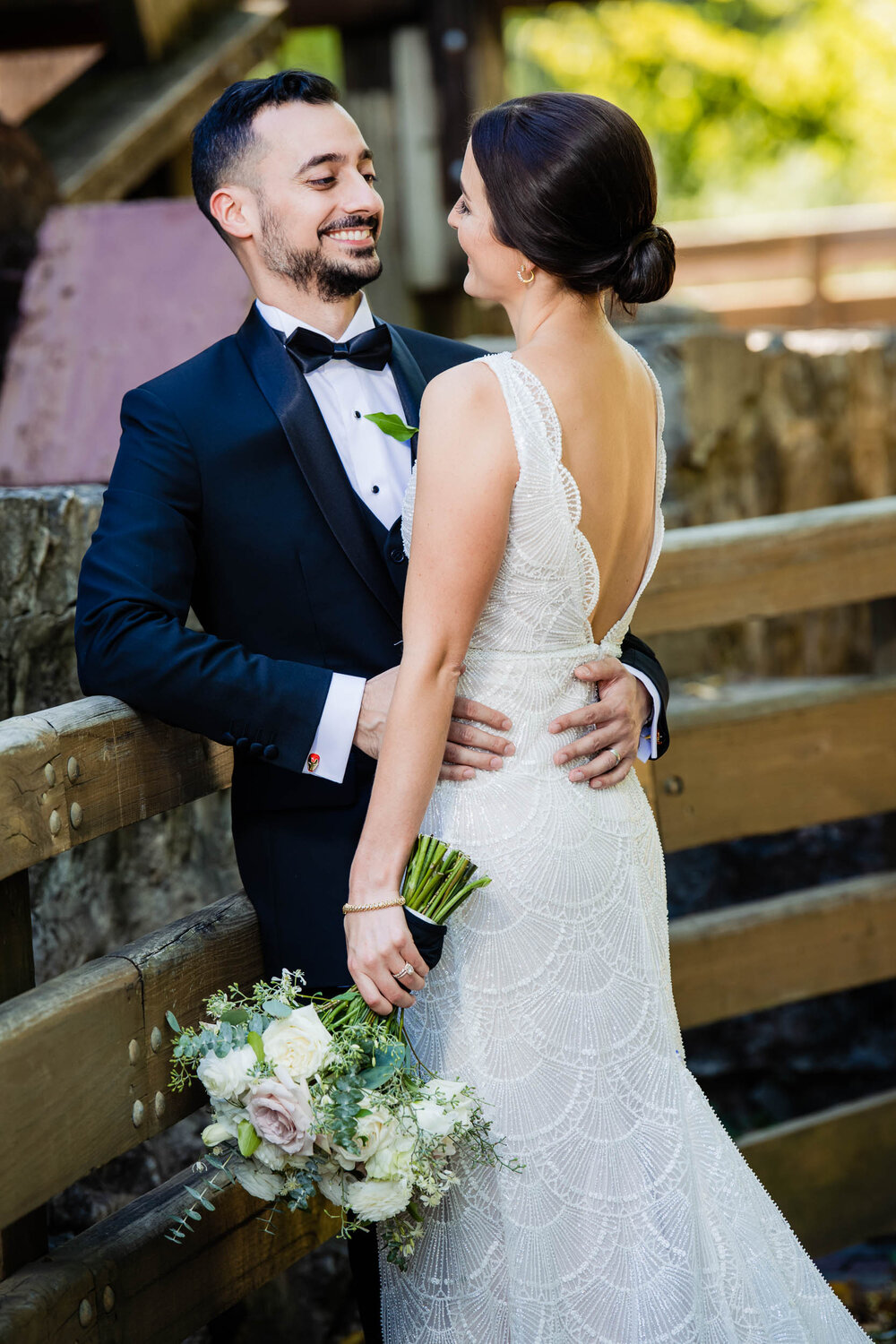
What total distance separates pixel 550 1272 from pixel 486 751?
716mm

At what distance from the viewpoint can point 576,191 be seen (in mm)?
1820

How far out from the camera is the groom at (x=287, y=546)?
6.50ft

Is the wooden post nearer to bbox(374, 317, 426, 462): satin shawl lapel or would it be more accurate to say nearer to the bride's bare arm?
the bride's bare arm

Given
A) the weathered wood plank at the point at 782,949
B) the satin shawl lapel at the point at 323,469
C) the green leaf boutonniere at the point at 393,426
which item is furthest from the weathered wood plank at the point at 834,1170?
the green leaf boutonniere at the point at 393,426

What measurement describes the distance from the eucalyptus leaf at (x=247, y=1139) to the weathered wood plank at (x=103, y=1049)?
217mm

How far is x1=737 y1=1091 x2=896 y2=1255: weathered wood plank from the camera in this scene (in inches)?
129

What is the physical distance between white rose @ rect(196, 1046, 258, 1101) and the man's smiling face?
123cm

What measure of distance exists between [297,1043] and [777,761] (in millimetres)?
1766

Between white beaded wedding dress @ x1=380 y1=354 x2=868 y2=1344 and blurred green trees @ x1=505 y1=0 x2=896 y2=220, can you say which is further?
blurred green trees @ x1=505 y1=0 x2=896 y2=220

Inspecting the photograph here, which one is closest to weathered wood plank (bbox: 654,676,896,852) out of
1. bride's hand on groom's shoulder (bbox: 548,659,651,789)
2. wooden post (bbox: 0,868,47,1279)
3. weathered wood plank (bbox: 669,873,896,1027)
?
weathered wood plank (bbox: 669,873,896,1027)

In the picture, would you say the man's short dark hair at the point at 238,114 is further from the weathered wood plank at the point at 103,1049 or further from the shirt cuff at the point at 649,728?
the weathered wood plank at the point at 103,1049

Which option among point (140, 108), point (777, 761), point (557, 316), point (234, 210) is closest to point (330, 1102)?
point (557, 316)

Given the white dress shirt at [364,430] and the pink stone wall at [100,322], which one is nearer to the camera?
the white dress shirt at [364,430]

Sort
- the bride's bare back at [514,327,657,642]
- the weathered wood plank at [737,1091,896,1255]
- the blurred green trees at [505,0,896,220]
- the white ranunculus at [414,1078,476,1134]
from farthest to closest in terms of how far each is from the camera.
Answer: the blurred green trees at [505,0,896,220]
the weathered wood plank at [737,1091,896,1255]
the bride's bare back at [514,327,657,642]
the white ranunculus at [414,1078,476,1134]
